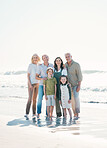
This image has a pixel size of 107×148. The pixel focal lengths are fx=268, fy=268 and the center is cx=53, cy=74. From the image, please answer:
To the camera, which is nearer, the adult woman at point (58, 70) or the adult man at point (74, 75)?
the adult woman at point (58, 70)

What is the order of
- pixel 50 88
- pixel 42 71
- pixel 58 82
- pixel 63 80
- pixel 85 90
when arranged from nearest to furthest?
1. pixel 63 80
2. pixel 50 88
3. pixel 58 82
4. pixel 42 71
5. pixel 85 90

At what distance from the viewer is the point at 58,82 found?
6.88 meters

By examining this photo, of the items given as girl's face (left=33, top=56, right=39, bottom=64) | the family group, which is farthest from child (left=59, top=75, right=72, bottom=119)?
girl's face (left=33, top=56, right=39, bottom=64)

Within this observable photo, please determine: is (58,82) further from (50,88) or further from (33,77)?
(33,77)

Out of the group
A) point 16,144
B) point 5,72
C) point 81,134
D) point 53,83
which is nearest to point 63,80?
point 53,83

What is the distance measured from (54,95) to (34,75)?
0.93m

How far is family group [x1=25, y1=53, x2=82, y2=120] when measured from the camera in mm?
6633

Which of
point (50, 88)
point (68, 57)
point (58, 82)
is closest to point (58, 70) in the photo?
point (58, 82)

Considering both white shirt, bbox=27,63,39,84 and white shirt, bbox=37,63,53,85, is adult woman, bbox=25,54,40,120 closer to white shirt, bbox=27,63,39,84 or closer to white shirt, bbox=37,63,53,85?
white shirt, bbox=27,63,39,84

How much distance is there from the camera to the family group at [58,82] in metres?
6.63

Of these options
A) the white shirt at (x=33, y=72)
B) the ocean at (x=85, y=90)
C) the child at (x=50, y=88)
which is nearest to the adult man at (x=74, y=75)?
the child at (x=50, y=88)

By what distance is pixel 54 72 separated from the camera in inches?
273

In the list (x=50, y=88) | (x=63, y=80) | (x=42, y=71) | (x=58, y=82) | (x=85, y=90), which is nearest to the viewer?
(x=63, y=80)

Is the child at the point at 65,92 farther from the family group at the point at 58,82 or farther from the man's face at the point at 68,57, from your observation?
the man's face at the point at 68,57
